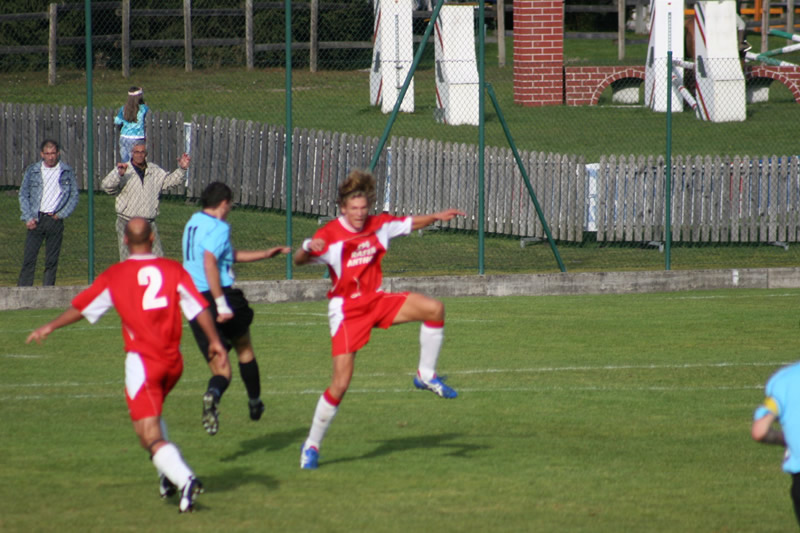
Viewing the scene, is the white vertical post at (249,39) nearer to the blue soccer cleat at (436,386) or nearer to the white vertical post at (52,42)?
the white vertical post at (52,42)

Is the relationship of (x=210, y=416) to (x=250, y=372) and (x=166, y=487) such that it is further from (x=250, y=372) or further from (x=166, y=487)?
(x=250, y=372)

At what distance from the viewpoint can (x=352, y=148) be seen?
20047mm

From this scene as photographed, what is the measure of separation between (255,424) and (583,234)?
10752 millimetres

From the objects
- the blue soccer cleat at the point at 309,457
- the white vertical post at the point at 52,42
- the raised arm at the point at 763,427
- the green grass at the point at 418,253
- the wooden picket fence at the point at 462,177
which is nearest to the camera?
the raised arm at the point at 763,427

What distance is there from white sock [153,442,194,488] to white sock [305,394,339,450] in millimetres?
1345

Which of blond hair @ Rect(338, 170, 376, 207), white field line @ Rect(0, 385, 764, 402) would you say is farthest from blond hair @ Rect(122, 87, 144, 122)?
blond hair @ Rect(338, 170, 376, 207)

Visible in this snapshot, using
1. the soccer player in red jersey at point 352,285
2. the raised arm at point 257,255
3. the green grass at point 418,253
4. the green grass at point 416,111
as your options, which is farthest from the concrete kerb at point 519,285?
the soccer player in red jersey at point 352,285

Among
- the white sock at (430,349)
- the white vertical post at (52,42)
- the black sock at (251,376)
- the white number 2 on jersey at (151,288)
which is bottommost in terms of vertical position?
the black sock at (251,376)

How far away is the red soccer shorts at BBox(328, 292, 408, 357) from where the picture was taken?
779cm

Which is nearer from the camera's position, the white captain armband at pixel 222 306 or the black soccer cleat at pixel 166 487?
the black soccer cleat at pixel 166 487

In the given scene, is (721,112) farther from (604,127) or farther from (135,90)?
(135,90)

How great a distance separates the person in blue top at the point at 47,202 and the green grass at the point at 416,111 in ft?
5.63

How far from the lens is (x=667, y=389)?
10398 mm

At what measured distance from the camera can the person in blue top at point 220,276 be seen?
8133 millimetres
